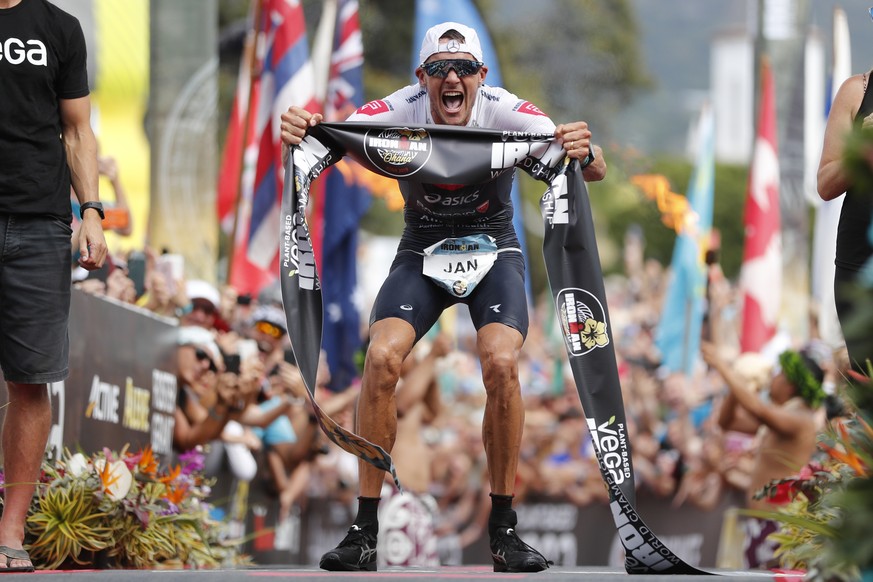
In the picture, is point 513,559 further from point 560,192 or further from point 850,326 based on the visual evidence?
point 850,326

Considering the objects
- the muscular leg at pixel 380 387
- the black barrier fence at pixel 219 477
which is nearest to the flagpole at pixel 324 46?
the black barrier fence at pixel 219 477

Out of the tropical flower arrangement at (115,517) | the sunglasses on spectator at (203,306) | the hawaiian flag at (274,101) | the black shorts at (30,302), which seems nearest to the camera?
the black shorts at (30,302)

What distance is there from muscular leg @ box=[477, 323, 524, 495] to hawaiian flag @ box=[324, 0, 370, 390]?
25.5 feet

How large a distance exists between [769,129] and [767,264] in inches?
70.2

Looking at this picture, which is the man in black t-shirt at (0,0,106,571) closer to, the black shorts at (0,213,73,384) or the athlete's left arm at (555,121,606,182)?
the black shorts at (0,213,73,384)

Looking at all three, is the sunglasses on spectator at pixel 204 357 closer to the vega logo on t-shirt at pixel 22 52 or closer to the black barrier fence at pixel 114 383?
the black barrier fence at pixel 114 383

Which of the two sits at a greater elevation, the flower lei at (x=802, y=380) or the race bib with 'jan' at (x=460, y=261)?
Answer: the flower lei at (x=802, y=380)

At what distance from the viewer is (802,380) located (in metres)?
10.6

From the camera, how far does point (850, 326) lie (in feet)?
11.1

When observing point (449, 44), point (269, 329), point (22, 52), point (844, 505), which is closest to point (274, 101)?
point (269, 329)

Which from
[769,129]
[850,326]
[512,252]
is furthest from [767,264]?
[850,326]

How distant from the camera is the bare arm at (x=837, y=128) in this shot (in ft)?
19.1

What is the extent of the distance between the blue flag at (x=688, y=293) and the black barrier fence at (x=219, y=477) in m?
3.13

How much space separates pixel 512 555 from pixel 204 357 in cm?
483
